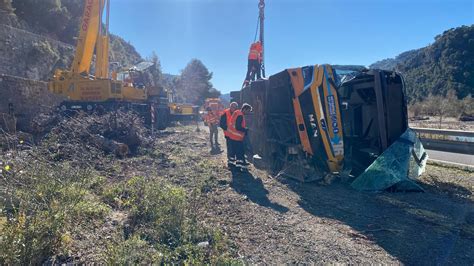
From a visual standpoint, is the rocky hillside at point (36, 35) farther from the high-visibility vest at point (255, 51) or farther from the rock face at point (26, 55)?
the high-visibility vest at point (255, 51)

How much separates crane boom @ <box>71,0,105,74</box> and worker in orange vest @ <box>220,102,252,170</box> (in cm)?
789

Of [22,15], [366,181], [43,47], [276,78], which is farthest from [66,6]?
[366,181]

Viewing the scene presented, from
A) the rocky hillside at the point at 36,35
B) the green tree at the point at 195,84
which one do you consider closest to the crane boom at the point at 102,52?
the rocky hillside at the point at 36,35

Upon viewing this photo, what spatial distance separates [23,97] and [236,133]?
10867 millimetres

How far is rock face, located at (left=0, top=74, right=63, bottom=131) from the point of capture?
12.0m

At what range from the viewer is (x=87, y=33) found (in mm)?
11828

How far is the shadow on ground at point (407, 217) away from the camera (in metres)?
3.15

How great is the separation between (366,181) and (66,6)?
104 feet

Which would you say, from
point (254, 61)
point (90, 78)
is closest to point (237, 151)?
point (254, 61)

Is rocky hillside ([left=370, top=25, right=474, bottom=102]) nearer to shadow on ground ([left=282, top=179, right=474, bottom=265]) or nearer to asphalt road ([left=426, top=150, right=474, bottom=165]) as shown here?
asphalt road ([left=426, top=150, right=474, bottom=165])

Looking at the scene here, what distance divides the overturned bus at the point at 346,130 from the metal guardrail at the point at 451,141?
2.06 meters

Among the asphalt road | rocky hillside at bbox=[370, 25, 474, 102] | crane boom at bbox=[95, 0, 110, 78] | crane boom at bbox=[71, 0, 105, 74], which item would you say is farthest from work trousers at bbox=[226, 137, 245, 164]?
rocky hillside at bbox=[370, 25, 474, 102]

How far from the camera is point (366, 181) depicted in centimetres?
539

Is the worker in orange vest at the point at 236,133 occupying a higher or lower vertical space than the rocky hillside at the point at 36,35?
lower
